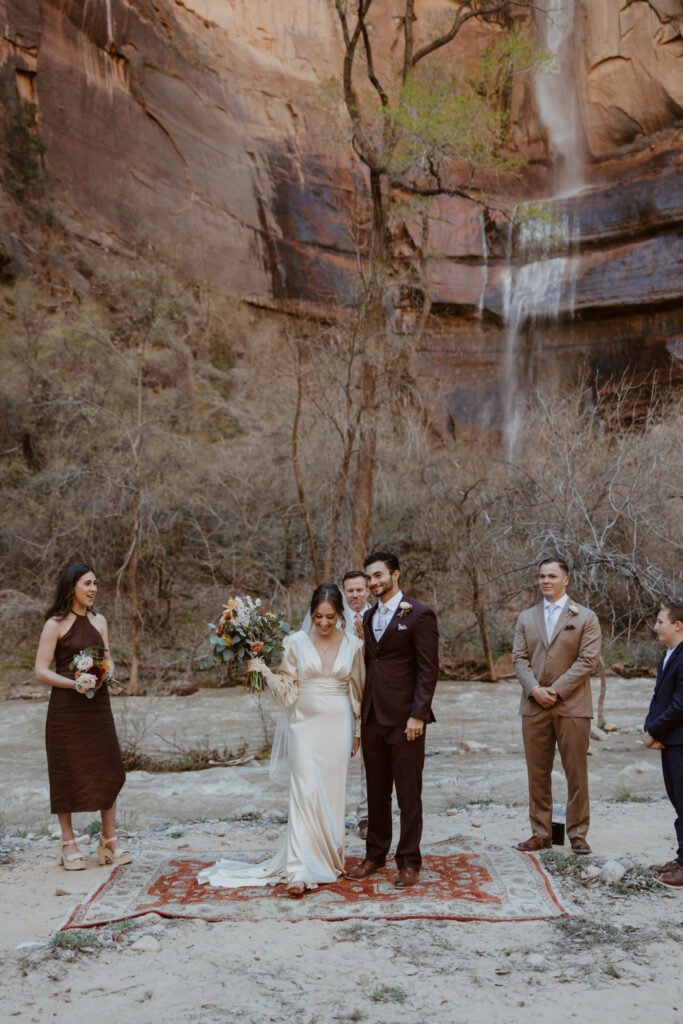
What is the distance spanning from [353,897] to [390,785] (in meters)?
0.79

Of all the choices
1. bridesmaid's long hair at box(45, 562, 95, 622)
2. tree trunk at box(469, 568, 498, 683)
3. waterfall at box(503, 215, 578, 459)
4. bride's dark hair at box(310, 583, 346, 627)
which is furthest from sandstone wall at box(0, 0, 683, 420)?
bride's dark hair at box(310, 583, 346, 627)

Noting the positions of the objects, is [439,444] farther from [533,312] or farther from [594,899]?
[594,899]

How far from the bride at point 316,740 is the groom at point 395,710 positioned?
0.47 ft

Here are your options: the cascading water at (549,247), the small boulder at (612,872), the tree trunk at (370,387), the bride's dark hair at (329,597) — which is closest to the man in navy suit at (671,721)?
the small boulder at (612,872)

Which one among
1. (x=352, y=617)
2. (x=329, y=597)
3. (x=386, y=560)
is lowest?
(x=352, y=617)

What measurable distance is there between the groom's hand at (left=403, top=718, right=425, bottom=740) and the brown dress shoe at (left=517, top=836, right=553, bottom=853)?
138 cm

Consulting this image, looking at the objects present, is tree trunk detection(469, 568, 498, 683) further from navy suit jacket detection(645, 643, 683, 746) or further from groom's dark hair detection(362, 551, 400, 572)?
groom's dark hair detection(362, 551, 400, 572)

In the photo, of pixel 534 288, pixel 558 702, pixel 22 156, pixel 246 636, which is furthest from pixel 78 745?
pixel 534 288

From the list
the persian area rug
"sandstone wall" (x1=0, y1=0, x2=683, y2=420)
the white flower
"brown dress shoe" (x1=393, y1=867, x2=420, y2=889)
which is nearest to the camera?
the persian area rug

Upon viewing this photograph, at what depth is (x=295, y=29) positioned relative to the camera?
34.4 meters

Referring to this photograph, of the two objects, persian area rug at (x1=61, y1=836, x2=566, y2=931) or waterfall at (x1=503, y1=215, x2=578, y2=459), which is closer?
persian area rug at (x1=61, y1=836, x2=566, y2=931)

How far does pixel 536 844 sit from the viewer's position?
5.86 m

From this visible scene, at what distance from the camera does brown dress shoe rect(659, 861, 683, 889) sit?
5.15m

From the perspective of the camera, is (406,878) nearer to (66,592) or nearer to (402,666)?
(402,666)
